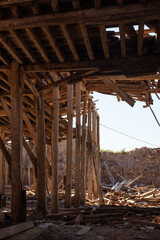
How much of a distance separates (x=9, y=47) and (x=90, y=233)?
13.0 feet

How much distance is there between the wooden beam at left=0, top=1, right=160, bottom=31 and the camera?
4090 mm

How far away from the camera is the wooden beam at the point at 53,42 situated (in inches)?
188

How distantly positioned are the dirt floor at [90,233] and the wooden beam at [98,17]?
3564 mm

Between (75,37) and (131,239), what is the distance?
386cm

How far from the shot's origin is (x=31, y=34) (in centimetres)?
492

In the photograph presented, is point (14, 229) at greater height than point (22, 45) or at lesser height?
lesser

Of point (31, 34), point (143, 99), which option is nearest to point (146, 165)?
point (143, 99)

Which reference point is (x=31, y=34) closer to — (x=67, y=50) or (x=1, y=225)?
(x=67, y=50)

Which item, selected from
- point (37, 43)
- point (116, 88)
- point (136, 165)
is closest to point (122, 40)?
point (37, 43)

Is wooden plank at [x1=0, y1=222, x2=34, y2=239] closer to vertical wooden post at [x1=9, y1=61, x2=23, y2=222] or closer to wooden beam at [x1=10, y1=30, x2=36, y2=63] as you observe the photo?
vertical wooden post at [x1=9, y1=61, x2=23, y2=222]

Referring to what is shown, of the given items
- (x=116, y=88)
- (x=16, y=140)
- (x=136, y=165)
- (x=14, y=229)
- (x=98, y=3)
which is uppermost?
(x=98, y=3)

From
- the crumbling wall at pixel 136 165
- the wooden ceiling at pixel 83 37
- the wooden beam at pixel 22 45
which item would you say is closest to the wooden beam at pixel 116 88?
the wooden ceiling at pixel 83 37

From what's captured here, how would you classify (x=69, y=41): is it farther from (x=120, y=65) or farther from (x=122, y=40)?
(x=120, y=65)

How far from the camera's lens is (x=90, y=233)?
5.72 m
